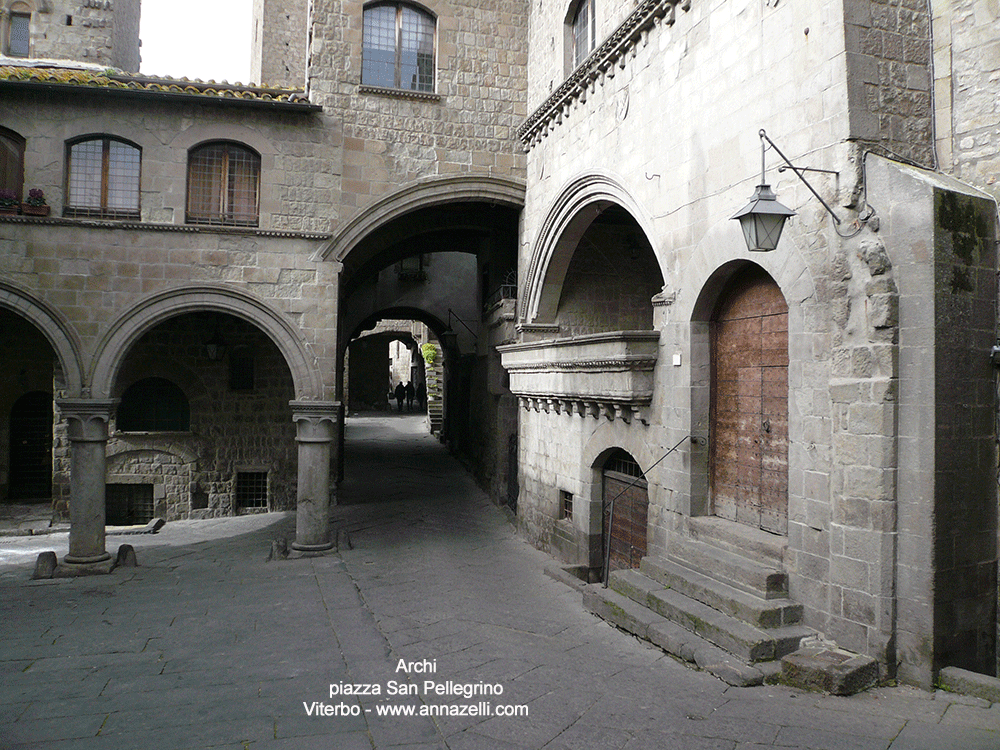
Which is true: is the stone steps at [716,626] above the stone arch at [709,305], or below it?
below

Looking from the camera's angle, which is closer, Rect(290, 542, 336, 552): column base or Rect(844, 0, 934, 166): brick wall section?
Rect(844, 0, 934, 166): brick wall section

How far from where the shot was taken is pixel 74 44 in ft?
53.5

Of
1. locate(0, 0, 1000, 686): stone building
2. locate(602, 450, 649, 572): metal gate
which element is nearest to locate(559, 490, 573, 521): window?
locate(0, 0, 1000, 686): stone building

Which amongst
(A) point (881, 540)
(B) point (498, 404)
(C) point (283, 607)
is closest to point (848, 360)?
(A) point (881, 540)

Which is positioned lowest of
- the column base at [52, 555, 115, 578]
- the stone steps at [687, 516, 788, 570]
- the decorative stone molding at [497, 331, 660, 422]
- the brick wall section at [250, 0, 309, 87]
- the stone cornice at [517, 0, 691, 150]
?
the column base at [52, 555, 115, 578]

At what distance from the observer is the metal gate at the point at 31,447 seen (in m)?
14.5

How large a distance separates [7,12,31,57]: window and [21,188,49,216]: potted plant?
947 centimetres

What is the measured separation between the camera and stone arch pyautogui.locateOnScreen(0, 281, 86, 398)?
981 centimetres

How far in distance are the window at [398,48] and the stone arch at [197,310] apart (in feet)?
13.4

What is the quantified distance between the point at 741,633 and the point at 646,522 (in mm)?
2884

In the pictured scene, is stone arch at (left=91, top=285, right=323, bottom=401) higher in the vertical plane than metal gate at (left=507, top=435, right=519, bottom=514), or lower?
higher

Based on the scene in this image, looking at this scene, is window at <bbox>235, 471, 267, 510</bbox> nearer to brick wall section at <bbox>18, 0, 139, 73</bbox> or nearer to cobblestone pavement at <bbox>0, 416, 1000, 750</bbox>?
cobblestone pavement at <bbox>0, 416, 1000, 750</bbox>

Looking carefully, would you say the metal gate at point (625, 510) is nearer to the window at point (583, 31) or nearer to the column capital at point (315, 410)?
the column capital at point (315, 410)

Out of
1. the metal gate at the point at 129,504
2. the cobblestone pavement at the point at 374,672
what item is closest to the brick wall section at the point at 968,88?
the cobblestone pavement at the point at 374,672
